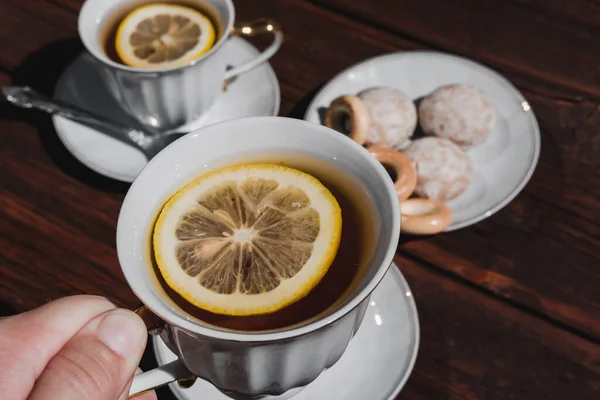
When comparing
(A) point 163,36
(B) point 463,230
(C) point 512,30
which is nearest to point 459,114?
(B) point 463,230

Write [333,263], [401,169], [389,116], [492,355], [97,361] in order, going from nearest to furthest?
[97,361], [333,263], [492,355], [401,169], [389,116]

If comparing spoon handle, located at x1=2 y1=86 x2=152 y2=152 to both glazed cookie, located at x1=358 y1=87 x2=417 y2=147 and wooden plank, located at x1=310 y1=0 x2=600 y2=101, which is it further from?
wooden plank, located at x1=310 y1=0 x2=600 y2=101

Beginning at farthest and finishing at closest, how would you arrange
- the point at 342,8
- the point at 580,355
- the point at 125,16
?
the point at 342,8 < the point at 125,16 < the point at 580,355

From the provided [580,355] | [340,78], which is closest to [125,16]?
[340,78]

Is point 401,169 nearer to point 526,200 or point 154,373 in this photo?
point 526,200

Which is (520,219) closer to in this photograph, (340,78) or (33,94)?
(340,78)
